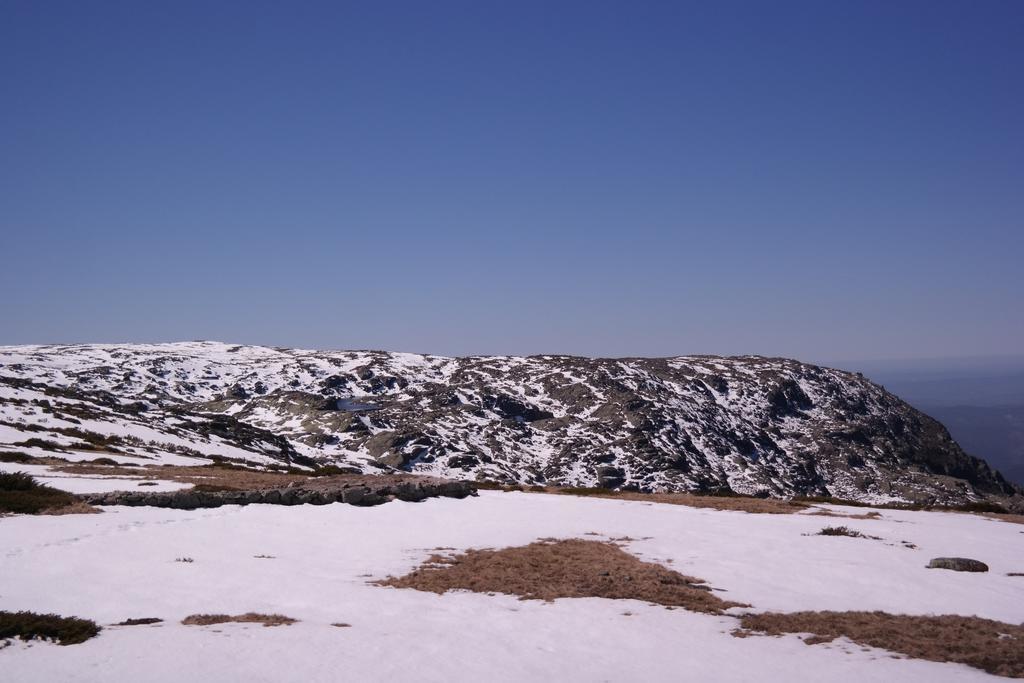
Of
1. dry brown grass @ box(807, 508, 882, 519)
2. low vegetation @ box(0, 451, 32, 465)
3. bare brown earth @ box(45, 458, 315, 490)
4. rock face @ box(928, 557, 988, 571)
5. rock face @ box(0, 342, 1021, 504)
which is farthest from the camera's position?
rock face @ box(0, 342, 1021, 504)

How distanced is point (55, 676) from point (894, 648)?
1584 cm

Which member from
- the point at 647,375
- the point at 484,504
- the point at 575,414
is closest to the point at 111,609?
the point at 484,504

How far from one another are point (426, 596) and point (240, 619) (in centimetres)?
463

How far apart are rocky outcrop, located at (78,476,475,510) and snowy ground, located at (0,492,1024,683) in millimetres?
1450

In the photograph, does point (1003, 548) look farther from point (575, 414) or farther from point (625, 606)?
point (575, 414)

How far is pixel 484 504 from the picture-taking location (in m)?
33.8

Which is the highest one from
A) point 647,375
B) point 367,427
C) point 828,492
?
point 647,375

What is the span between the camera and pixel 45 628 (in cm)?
1283

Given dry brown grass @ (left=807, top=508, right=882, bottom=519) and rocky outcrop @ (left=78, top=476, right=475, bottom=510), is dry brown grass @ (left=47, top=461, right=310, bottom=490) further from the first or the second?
dry brown grass @ (left=807, top=508, right=882, bottom=519)

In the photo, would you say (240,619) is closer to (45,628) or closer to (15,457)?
(45,628)

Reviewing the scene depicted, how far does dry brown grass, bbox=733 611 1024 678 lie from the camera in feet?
43.6

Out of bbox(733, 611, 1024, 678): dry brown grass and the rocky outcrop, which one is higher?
the rocky outcrop

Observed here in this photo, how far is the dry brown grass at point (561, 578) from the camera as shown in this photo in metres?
17.7

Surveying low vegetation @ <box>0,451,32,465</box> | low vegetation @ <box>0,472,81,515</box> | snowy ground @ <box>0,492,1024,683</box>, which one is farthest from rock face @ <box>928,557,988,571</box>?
low vegetation @ <box>0,451,32,465</box>
